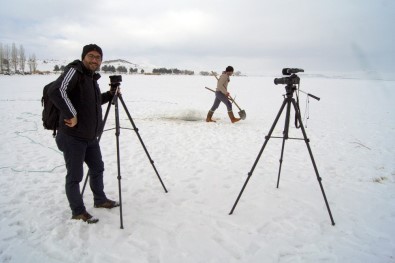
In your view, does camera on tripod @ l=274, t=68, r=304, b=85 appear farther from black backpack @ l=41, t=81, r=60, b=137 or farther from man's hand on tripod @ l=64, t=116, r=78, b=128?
black backpack @ l=41, t=81, r=60, b=137

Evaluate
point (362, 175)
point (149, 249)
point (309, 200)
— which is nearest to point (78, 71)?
point (149, 249)

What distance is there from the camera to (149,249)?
316 cm

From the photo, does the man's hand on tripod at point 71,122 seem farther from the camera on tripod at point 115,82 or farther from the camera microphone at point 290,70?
the camera microphone at point 290,70

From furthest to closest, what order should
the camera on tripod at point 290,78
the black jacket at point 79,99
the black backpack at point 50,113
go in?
the camera on tripod at point 290,78, the black backpack at point 50,113, the black jacket at point 79,99

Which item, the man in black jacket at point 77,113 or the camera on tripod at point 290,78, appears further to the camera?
the camera on tripod at point 290,78

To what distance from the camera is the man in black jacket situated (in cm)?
307

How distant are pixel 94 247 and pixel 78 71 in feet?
6.66

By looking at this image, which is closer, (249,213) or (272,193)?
(249,213)

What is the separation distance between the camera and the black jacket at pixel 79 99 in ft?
9.96

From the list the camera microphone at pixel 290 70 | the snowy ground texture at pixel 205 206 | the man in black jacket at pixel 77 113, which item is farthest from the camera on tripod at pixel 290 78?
the man in black jacket at pixel 77 113

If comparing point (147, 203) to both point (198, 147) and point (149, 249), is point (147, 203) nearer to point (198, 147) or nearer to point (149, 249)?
point (149, 249)

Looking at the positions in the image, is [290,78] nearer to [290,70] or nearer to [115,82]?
[290,70]

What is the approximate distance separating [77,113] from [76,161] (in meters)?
0.59

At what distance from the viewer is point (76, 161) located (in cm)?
338
